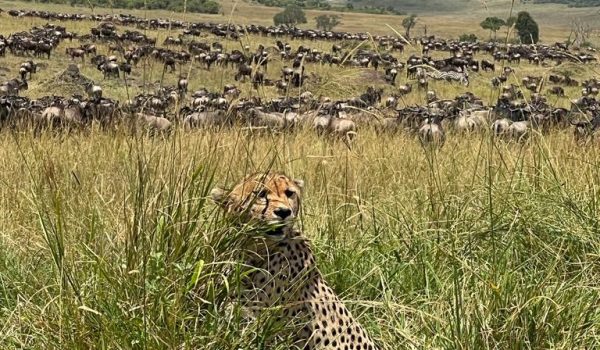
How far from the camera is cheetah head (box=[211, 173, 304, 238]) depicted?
3035 millimetres

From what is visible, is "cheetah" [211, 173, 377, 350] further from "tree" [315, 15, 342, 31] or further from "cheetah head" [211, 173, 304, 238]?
"tree" [315, 15, 342, 31]

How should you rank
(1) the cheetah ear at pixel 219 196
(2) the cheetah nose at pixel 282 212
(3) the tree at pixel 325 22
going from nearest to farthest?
(2) the cheetah nose at pixel 282 212 < (1) the cheetah ear at pixel 219 196 < (3) the tree at pixel 325 22

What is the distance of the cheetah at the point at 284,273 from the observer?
308 cm

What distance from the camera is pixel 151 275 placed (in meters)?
3.10

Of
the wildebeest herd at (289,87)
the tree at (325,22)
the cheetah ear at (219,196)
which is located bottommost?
the tree at (325,22)

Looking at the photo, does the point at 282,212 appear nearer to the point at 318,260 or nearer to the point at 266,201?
the point at 266,201

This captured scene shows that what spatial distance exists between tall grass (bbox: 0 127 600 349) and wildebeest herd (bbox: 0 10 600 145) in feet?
1.70

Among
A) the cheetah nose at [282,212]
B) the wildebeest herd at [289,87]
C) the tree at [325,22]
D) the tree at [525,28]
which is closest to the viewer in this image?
the cheetah nose at [282,212]

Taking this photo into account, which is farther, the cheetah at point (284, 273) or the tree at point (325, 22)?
the tree at point (325, 22)

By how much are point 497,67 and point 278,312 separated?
46358mm

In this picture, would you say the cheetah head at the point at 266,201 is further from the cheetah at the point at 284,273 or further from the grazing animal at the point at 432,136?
the grazing animal at the point at 432,136

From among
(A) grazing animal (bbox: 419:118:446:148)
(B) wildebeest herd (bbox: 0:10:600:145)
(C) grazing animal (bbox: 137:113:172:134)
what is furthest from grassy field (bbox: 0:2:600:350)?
(A) grazing animal (bbox: 419:118:446:148)

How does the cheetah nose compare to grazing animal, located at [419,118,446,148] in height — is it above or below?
above

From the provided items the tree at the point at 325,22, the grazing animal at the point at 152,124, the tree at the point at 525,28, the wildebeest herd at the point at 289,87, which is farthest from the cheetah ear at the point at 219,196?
the tree at the point at 325,22
